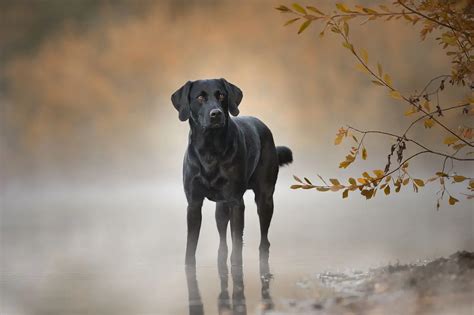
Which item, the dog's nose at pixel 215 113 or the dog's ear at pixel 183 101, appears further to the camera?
the dog's ear at pixel 183 101

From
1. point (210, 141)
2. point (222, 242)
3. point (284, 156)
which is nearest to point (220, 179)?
point (210, 141)

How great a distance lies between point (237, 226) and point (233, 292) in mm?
947

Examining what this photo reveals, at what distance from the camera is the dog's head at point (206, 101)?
509 centimetres

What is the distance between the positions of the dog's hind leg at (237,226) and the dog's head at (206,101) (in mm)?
596

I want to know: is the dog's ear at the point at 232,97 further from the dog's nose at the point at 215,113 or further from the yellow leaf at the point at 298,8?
the yellow leaf at the point at 298,8

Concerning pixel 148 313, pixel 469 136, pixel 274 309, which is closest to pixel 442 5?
pixel 469 136

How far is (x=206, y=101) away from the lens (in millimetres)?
5148

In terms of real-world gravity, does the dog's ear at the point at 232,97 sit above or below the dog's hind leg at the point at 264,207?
above

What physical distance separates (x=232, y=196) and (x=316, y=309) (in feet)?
5.71

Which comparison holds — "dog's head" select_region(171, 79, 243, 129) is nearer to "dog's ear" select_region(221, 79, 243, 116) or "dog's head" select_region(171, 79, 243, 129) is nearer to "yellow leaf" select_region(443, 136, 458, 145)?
"dog's ear" select_region(221, 79, 243, 116)

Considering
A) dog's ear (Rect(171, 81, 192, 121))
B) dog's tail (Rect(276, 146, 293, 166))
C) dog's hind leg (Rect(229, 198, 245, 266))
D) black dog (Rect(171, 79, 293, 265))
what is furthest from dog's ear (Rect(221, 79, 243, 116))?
dog's tail (Rect(276, 146, 293, 166))

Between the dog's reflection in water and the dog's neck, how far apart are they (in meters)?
0.78

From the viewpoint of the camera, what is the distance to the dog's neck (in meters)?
5.21

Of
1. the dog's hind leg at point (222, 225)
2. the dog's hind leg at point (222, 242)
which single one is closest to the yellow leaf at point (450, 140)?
the dog's hind leg at point (222, 242)
